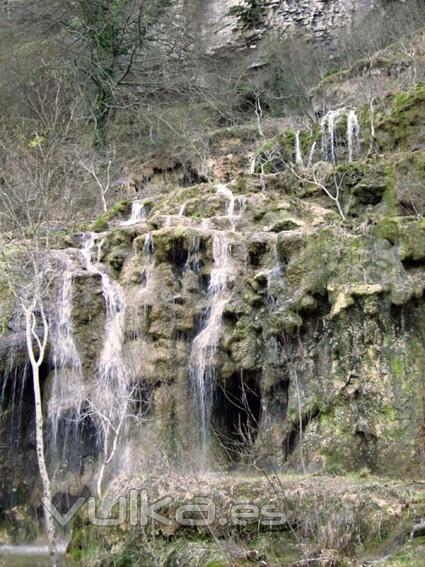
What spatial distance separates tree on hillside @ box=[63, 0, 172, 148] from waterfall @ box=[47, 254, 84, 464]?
42.9 feet

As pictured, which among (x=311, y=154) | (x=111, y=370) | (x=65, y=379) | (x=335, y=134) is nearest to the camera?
(x=111, y=370)

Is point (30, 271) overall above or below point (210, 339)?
above

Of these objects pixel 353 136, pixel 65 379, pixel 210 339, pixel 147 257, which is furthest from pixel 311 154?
pixel 65 379

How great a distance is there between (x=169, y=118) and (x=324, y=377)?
17.6 metres

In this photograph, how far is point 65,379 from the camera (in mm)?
13734

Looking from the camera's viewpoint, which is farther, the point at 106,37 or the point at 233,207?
the point at 106,37

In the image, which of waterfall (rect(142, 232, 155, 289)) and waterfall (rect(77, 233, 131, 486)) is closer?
waterfall (rect(77, 233, 131, 486))

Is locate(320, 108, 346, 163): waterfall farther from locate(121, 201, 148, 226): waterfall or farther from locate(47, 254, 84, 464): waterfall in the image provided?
locate(47, 254, 84, 464): waterfall

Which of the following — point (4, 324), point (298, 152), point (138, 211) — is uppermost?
point (298, 152)

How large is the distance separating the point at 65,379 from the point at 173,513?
567 cm

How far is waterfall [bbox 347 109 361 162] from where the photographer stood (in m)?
21.1

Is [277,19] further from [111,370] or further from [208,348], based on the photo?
[208,348]

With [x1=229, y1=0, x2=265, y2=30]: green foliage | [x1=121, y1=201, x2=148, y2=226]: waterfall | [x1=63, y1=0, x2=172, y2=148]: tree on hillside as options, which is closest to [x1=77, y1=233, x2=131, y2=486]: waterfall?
[x1=121, y1=201, x2=148, y2=226]: waterfall

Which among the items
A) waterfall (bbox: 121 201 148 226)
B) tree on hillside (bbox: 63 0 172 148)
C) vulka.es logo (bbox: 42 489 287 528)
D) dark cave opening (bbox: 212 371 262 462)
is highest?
tree on hillside (bbox: 63 0 172 148)
